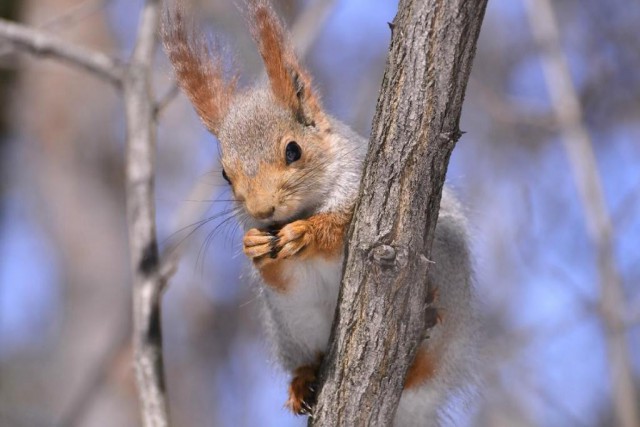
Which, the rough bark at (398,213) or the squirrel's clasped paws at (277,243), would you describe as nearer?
the rough bark at (398,213)

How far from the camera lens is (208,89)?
243cm

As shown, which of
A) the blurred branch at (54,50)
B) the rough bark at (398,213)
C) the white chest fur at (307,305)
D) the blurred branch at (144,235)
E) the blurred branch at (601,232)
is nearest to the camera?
the rough bark at (398,213)

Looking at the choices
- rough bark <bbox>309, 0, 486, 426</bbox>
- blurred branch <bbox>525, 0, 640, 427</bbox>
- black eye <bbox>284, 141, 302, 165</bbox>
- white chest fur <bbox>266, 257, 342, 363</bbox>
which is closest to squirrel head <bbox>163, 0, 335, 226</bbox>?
black eye <bbox>284, 141, 302, 165</bbox>

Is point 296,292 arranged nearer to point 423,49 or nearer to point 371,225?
point 371,225

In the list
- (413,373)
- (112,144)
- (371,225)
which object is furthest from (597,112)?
(371,225)

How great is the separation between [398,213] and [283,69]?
64 cm

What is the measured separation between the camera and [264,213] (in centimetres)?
212

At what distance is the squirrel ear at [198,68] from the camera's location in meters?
2.29

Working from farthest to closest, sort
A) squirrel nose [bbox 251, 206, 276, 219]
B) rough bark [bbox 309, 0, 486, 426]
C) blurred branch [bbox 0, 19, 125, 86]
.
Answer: blurred branch [bbox 0, 19, 125, 86], squirrel nose [bbox 251, 206, 276, 219], rough bark [bbox 309, 0, 486, 426]

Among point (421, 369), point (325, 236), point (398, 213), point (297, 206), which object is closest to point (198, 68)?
point (297, 206)

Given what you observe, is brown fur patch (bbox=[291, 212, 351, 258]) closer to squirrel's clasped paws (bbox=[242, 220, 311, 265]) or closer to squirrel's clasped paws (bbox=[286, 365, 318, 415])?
squirrel's clasped paws (bbox=[242, 220, 311, 265])

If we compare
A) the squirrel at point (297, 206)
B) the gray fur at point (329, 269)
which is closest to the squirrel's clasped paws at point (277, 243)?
the squirrel at point (297, 206)

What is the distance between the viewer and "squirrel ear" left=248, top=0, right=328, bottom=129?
2.14 meters

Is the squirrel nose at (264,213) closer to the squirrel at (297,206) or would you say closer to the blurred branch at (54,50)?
the squirrel at (297,206)
